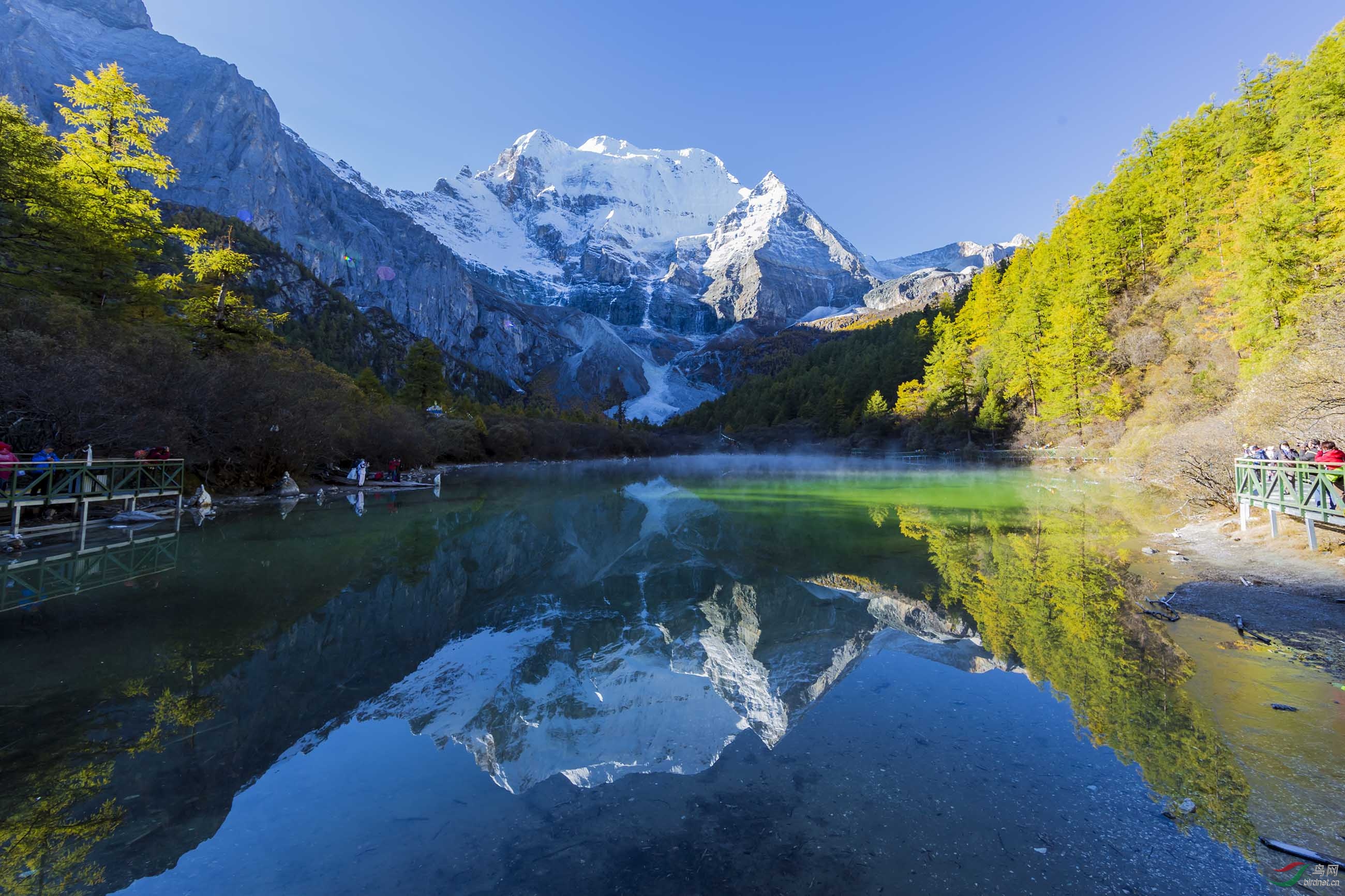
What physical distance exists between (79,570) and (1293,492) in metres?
22.5

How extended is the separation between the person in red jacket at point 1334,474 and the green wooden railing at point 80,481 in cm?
2286

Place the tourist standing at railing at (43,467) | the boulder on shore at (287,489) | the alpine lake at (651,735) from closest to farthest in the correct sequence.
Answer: the alpine lake at (651,735), the tourist standing at railing at (43,467), the boulder on shore at (287,489)

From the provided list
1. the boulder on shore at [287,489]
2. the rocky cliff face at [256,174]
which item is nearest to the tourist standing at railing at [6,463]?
the boulder on shore at [287,489]

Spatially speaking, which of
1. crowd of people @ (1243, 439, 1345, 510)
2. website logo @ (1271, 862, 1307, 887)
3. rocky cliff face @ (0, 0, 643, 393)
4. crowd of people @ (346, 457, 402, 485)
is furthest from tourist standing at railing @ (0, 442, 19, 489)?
rocky cliff face @ (0, 0, 643, 393)

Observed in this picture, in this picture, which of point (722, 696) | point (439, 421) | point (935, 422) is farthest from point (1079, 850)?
point (935, 422)

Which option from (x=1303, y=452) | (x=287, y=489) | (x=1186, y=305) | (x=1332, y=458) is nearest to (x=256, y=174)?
(x=287, y=489)

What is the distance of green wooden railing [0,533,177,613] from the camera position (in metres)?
8.67

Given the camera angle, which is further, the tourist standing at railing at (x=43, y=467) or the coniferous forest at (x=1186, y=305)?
the coniferous forest at (x=1186, y=305)

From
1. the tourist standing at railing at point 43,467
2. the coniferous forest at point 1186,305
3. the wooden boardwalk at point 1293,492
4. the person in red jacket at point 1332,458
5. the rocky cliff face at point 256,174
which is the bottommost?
the tourist standing at railing at point 43,467

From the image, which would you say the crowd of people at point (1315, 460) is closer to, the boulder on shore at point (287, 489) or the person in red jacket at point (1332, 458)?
the person in red jacket at point (1332, 458)

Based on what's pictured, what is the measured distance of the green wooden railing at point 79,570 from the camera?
341 inches

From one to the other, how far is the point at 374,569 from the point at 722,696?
28.1 feet

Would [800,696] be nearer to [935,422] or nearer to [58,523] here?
[58,523]

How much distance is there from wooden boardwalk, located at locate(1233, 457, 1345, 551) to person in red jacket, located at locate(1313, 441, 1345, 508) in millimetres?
11
